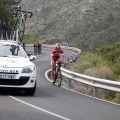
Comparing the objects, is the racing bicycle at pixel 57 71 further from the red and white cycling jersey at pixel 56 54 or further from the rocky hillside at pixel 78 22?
the rocky hillside at pixel 78 22

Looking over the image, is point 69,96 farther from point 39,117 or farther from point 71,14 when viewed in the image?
point 71,14

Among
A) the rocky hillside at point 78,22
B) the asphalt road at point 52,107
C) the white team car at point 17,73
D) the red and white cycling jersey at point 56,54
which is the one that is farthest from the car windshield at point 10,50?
the rocky hillside at point 78,22

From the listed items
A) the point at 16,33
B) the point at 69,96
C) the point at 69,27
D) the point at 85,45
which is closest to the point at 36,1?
the point at 69,27

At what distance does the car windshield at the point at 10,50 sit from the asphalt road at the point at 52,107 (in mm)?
1229

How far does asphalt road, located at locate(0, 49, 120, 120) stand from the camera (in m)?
10.1

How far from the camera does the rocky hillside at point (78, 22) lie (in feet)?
275

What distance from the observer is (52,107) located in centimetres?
1166

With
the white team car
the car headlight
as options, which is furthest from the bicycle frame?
the car headlight

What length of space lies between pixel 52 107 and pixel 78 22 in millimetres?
88061

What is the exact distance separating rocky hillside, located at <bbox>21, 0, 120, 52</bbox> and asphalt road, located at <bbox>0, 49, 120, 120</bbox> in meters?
64.0

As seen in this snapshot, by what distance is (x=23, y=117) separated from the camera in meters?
9.68

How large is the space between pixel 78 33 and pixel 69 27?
632cm

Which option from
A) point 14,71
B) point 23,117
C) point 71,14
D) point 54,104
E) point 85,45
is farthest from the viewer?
point 71,14

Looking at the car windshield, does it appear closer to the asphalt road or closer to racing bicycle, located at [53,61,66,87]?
the asphalt road
